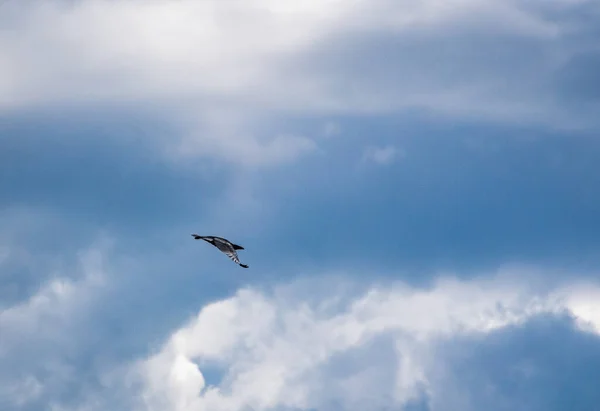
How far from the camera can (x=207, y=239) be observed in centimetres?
17700

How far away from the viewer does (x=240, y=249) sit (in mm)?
179125

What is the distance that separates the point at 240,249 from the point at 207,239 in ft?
22.0
